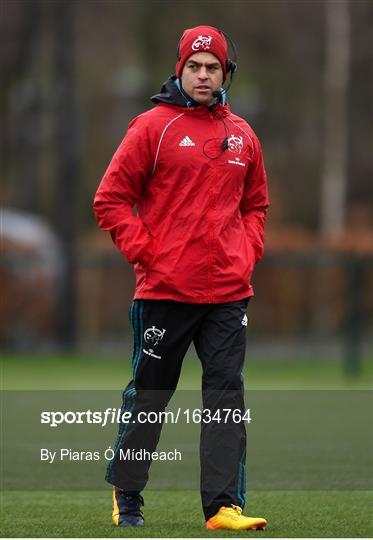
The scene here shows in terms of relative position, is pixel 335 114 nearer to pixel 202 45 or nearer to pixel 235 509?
pixel 202 45

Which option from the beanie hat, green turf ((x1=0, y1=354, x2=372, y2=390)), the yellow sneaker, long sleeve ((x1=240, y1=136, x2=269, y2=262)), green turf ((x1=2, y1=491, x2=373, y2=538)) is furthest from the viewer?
green turf ((x1=0, y1=354, x2=372, y2=390))

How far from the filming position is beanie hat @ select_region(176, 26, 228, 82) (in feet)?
22.1

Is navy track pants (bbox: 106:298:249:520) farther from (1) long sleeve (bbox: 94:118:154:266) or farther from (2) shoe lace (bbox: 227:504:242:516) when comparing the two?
(1) long sleeve (bbox: 94:118:154:266)

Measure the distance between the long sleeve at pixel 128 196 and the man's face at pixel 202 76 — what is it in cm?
27

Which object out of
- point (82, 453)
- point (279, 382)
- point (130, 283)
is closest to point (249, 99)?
point (130, 283)

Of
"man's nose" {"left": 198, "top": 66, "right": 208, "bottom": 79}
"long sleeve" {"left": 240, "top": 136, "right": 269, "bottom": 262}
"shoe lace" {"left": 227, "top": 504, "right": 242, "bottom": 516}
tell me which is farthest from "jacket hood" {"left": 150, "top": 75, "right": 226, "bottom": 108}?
"shoe lace" {"left": 227, "top": 504, "right": 242, "bottom": 516}

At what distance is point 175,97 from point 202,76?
0.15 m

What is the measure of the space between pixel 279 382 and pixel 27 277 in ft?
22.9

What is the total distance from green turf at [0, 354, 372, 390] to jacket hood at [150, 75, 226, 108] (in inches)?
348

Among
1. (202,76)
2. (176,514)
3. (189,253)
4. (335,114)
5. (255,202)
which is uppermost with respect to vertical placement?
(202,76)

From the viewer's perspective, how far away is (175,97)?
22.1 ft

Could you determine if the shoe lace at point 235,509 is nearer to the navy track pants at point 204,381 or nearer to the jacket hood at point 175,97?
the navy track pants at point 204,381

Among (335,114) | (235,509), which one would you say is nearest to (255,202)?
(235,509)

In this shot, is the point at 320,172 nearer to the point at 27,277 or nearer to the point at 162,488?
the point at 27,277
